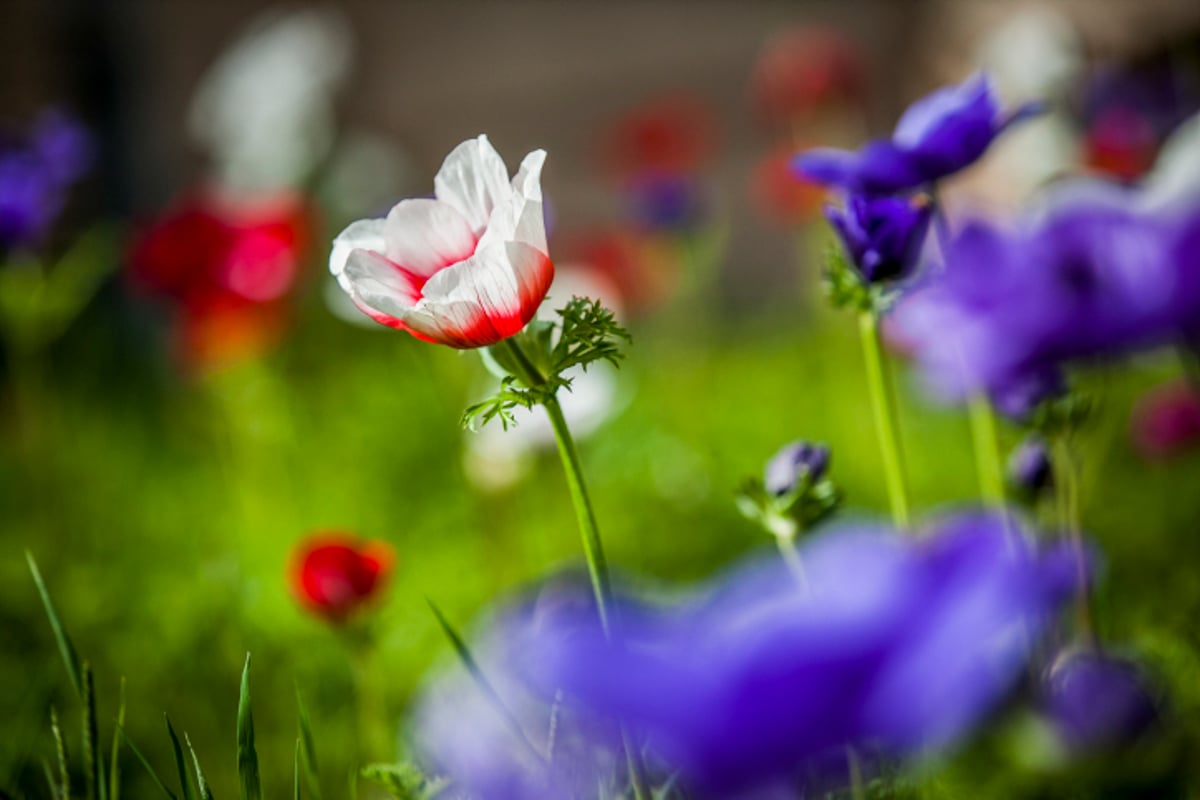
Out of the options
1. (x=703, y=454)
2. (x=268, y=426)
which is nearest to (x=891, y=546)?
Answer: (x=703, y=454)

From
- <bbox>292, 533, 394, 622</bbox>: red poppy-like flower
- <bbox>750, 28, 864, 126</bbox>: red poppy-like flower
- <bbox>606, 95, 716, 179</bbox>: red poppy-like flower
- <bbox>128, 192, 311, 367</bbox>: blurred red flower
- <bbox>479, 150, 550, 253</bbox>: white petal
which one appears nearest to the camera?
<bbox>479, 150, 550, 253</bbox>: white petal

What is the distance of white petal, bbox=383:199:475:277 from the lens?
39 centimetres

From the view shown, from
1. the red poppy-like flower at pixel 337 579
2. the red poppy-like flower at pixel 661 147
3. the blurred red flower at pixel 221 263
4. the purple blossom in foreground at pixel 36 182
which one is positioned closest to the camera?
the red poppy-like flower at pixel 337 579

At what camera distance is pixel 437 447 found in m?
1.78

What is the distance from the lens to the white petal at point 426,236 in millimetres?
391

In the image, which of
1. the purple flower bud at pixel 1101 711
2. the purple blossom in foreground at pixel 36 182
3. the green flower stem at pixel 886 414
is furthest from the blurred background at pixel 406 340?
the purple flower bud at pixel 1101 711

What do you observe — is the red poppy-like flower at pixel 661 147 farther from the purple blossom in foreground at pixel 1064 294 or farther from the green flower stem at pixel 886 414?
the purple blossom in foreground at pixel 1064 294

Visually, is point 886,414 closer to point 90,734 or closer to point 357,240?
point 357,240

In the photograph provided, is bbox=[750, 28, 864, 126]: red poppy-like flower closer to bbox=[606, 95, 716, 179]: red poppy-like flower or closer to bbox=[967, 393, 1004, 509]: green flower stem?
bbox=[606, 95, 716, 179]: red poppy-like flower

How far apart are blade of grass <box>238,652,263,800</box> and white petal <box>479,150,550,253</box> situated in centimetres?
19

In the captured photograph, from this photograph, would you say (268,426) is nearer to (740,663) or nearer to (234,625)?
(234,625)

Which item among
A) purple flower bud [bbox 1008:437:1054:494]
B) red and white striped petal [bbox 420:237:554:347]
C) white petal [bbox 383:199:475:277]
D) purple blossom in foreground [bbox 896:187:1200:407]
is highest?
white petal [bbox 383:199:475:277]

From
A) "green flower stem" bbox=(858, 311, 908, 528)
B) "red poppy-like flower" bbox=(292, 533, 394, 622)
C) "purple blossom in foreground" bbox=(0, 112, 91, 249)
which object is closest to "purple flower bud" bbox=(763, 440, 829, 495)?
"green flower stem" bbox=(858, 311, 908, 528)

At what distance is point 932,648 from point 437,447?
1.61m
